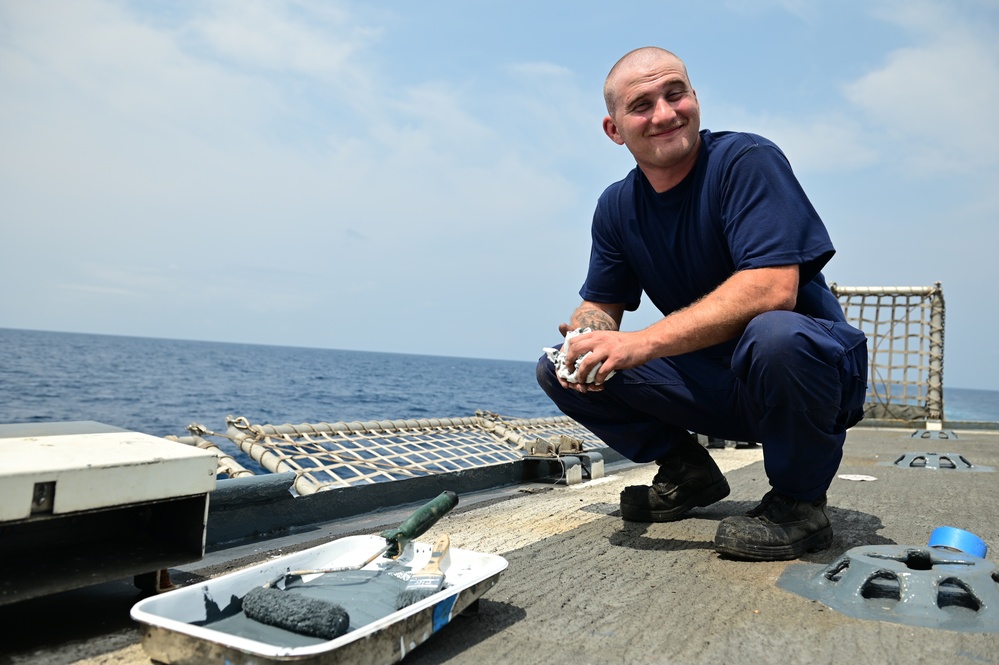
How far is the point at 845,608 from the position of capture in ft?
4.50

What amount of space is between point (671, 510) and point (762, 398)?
2.04ft

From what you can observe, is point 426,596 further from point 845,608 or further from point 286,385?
point 286,385

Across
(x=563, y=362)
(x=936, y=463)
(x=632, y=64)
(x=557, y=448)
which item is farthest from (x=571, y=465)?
(x=936, y=463)

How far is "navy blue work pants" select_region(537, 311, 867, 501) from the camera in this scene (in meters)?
1.64

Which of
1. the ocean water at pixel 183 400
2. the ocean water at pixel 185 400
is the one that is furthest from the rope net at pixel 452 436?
the ocean water at pixel 183 400

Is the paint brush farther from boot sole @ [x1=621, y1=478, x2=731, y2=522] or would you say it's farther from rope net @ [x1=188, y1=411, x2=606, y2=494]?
rope net @ [x1=188, y1=411, x2=606, y2=494]

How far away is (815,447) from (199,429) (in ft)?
11.3

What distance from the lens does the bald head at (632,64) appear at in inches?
76.7

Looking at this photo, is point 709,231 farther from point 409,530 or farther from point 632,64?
point 409,530

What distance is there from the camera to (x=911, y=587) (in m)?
1.37

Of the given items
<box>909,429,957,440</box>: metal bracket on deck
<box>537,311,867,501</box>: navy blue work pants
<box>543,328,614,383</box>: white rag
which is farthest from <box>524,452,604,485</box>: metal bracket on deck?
<box>909,429,957,440</box>: metal bracket on deck

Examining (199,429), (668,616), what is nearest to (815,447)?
(668,616)

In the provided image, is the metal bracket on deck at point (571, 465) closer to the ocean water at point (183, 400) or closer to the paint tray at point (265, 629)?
the paint tray at point (265, 629)

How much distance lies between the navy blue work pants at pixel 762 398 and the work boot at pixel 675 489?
6 centimetres
